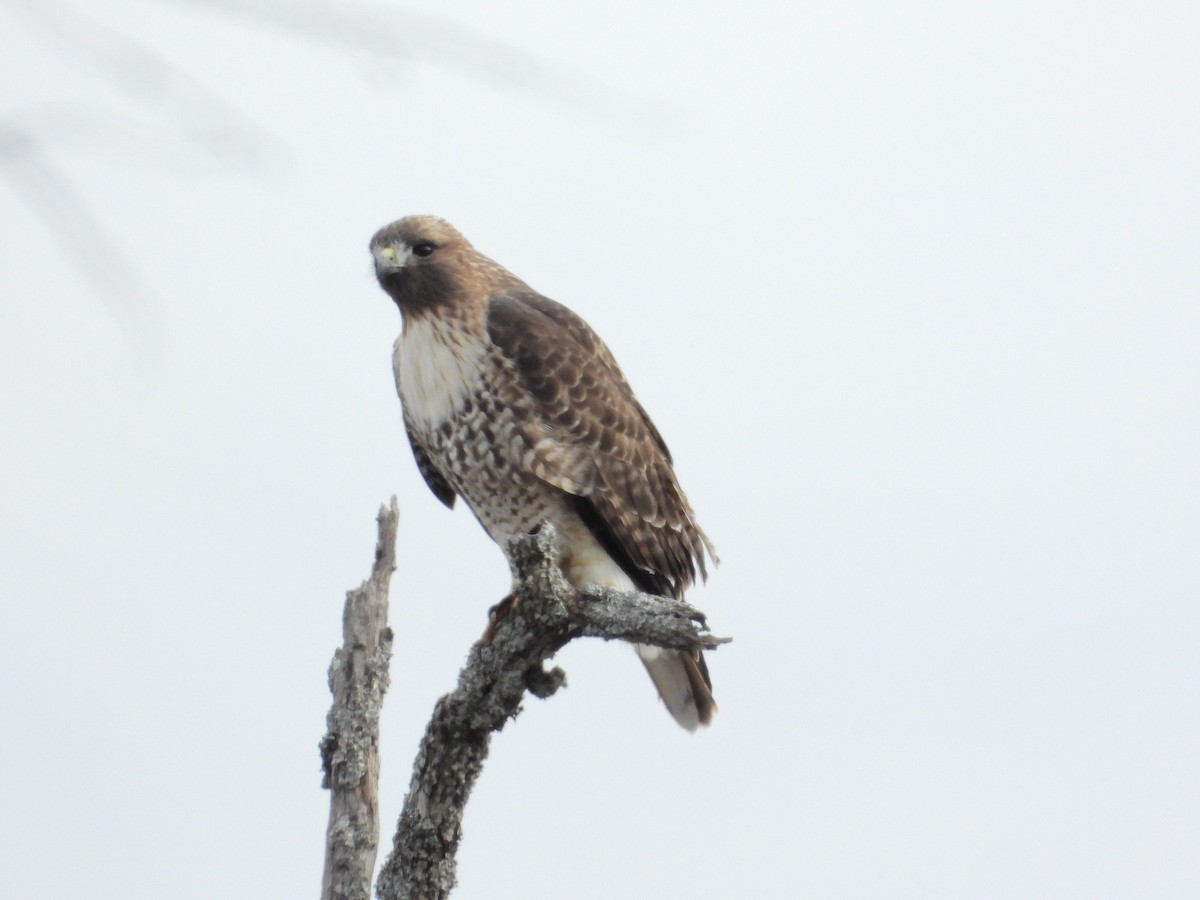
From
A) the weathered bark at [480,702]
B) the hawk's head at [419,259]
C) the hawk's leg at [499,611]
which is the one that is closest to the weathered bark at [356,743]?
the weathered bark at [480,702]

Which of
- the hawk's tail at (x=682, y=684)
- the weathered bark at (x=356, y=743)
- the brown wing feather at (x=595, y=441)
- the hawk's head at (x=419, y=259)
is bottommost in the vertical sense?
the weathered bark at (x=356, y=743)

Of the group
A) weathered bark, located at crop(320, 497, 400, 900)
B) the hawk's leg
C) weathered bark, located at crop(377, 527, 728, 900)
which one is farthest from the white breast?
weathered bark, located at crop(377, 527, 728, 900)

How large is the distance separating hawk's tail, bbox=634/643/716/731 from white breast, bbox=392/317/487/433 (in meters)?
1.27

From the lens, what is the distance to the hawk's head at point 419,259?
6211 mm

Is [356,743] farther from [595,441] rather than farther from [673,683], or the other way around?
[673,683]

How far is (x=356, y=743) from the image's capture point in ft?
15.8

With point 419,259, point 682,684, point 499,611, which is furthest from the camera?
point 682,684

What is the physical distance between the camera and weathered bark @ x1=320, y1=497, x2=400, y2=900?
4734 millimetres

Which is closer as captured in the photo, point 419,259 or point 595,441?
point 595,441

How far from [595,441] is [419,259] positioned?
100 cm

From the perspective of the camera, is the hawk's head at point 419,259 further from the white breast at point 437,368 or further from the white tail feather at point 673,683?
the white tail feather at point 673,683

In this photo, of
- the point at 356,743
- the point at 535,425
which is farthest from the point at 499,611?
the point at 356,743

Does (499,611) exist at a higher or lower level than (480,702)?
higher

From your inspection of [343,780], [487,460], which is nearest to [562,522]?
[487,460]
